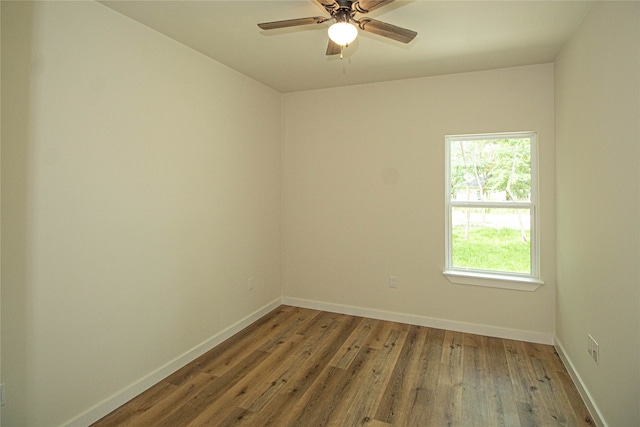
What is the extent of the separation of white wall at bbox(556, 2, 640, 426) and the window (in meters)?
0.51

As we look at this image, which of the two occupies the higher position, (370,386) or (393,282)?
(393,282)

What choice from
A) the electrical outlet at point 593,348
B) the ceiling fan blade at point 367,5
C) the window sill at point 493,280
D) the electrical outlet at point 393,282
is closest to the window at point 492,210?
the window sill at point 493,280

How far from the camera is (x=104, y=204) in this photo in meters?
2.23

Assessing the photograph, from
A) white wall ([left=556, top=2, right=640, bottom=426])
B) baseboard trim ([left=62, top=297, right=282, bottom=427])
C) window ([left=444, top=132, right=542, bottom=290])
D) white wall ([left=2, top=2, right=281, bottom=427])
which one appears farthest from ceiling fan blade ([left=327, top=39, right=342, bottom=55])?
baseboard trim ([left=62, top=297, right=282, bottom=427])

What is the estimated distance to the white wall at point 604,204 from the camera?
1.67 metres

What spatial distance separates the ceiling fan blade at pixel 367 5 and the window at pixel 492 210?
203 centimetres

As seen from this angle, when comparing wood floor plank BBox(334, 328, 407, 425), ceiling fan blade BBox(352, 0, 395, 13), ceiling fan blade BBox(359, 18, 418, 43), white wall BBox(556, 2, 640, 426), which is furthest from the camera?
wood floor plank BBox(334, 328, 407, 425)

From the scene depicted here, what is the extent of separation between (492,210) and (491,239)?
30 cm

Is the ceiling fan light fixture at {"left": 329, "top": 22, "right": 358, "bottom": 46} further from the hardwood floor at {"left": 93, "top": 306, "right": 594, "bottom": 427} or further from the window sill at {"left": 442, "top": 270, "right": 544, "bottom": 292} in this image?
the window sill at {"left": 442, "top": 270, "right": 544, "bottom": 292}

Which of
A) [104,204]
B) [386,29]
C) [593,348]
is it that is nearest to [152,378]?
[104,204]

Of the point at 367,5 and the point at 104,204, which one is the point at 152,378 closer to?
the point at 104,204

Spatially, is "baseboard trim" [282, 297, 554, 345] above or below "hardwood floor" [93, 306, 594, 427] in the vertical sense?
above

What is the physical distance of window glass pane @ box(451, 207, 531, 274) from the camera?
3.38 m

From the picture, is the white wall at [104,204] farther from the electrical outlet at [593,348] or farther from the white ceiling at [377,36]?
the electrical outlet at [593,348]
